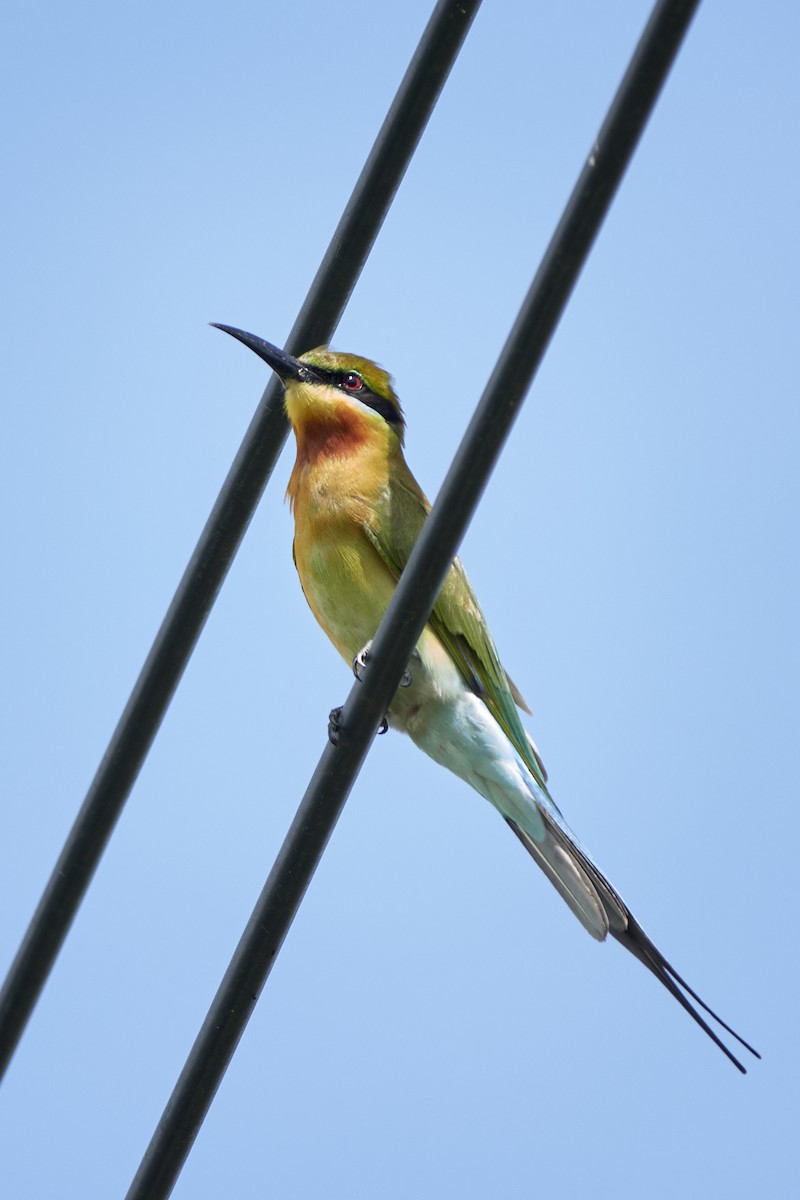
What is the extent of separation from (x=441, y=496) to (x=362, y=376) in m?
2.28

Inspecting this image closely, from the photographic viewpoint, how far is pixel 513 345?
173 centimetres

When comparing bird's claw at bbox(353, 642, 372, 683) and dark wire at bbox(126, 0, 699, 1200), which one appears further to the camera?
bird's claw at bbox(353, 642, 372, 683)

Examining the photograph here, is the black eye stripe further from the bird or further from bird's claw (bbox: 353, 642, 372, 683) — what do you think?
bird's claw (bbox: 353, 642, 372, 683)

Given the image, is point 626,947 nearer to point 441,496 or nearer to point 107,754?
point 107,754

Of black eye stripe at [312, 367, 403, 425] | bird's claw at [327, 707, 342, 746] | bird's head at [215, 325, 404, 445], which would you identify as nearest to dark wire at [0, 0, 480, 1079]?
bird's claw at [327, 707, 342, 746]

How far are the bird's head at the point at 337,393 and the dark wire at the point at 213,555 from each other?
1.16 metres

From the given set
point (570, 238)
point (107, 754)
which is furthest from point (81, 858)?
point (570, 238)

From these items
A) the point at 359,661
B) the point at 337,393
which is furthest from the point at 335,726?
the point at 337,393

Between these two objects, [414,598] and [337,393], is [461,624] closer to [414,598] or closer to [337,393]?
[337,393]

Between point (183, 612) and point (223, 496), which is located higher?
point (223, 496)

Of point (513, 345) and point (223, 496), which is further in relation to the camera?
point (223, 496)

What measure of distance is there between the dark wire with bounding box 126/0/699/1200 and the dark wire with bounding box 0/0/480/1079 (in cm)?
37

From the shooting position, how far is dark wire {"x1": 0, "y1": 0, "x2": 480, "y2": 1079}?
7.14 feet

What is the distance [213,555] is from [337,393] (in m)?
1.68
